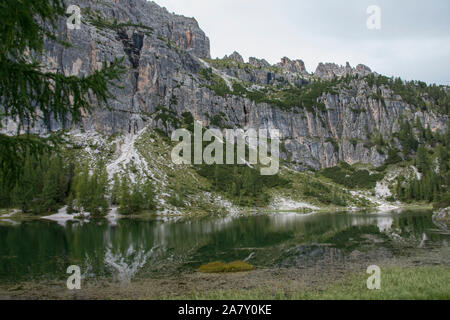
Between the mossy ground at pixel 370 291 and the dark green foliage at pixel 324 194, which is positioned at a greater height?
the mossy ground at pixel 370 291

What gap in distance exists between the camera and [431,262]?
25.1 m

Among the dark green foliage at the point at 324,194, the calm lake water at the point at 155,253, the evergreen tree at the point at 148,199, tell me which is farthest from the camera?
the dark green foliage at the point at 324,194

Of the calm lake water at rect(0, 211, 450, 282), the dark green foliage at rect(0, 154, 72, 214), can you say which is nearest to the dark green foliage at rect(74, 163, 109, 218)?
the dark green foliage at rect(0, 154, 72, 214)

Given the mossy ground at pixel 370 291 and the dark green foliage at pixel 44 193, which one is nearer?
the mossy ground at pixel 370 291

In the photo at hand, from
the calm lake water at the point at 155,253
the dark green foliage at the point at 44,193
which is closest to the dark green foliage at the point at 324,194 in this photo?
the dark green foliage at the point at 44,193

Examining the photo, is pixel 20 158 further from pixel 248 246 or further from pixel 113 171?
pixel 113 171

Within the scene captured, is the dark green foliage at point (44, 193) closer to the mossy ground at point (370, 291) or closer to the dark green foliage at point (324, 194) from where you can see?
the mossy ground at point (370, 291)

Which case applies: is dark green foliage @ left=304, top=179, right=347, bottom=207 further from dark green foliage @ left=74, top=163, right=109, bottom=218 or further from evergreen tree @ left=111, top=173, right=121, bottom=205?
dark green foliage @ left=74, top=163, right=109, bottom=218

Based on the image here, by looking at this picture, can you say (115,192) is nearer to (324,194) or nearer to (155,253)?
(155,253)

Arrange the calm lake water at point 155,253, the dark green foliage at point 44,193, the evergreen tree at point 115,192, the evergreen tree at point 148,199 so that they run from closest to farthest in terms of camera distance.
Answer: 1. the calm lake water at point 155,253
2. the dark green foliage at point 44,193
3. the evergreen tree at point 148,199
4. the evergreen tree at point 115,192

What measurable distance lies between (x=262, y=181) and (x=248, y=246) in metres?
124

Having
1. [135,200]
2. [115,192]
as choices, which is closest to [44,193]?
[115,192]

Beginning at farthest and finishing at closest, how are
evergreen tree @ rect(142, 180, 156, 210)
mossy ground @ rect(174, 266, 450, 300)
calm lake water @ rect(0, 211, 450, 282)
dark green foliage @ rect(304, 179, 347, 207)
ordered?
1. dark green foliage @ rect(304, 179, 347, 207)
2. evergreen tree @ rect(142, 180, 156, 210)
3. calm lake water @ rect(0, 211, 450, 282)
4. mossy ground @ rect(174, 266, 450, 300)

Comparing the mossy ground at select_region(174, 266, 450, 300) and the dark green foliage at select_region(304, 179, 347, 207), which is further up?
the mossy ground at select_region(174, 266, 450, 300)
